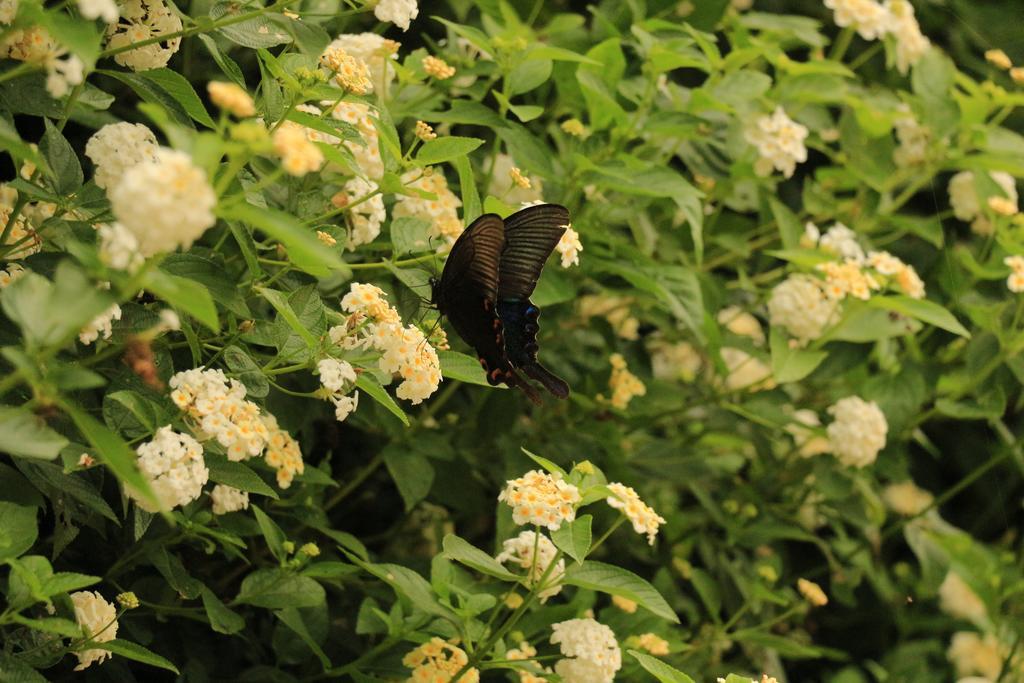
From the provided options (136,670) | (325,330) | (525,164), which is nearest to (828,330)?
(525,164)

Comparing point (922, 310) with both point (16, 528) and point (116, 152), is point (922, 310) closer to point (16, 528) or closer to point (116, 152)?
point (116, 152)

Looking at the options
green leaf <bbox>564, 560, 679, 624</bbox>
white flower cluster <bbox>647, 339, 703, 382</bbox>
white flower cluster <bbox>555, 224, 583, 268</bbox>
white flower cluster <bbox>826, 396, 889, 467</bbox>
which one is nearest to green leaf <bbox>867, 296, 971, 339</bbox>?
white flower cluster <bbox>826, 396, 889, 467</bbox>

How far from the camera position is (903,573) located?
342 centimetres

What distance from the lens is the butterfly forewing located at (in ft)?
5.77

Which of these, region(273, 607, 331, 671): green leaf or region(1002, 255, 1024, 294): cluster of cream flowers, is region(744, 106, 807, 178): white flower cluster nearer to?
region(1002, 255, 1024, 294): cluster of cream flowers

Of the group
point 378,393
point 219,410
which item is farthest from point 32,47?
point 378,393

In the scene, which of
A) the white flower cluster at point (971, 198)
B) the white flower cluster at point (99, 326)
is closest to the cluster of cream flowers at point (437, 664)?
the white flower cluster at point (99, 326)

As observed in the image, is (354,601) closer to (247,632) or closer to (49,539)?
(247,632)

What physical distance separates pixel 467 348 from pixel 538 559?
521 mm

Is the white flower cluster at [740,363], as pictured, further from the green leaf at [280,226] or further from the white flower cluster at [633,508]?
the green leaf at [280,226]

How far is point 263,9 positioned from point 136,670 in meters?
1.15

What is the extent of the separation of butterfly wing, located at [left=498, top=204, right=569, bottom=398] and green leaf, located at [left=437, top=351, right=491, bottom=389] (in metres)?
0.07

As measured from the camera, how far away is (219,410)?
4.89ft

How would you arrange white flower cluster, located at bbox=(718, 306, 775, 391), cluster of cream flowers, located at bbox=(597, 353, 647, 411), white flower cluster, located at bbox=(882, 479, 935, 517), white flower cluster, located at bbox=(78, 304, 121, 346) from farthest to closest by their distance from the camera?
white flower cluster, located at bbox=(882, 479, 935, 517), white flower cluster, located at bbox=(718, 306, 775, 391), cluster of cream flowers, located at bbox=(597, 353, 647, 411), white flower cluster, located at bbox=(78, 304, 121, 346)
